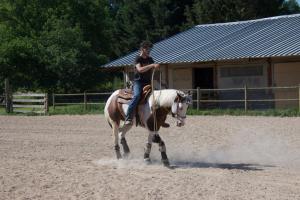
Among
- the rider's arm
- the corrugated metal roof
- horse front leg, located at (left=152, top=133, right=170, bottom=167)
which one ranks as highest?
the corrugated metal roof

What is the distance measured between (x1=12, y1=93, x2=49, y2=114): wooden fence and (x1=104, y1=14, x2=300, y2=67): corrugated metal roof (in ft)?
15.1

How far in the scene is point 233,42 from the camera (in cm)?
2886

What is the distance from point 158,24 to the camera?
156ft

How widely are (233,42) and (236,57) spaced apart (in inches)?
142

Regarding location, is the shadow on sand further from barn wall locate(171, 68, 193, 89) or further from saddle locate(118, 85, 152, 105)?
barn wall locate(171, 68, 193, 89)

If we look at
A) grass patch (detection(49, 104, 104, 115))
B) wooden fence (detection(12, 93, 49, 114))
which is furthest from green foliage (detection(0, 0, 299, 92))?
grass patch (detection(49, 104, 104, 115))

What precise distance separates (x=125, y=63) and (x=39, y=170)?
2190cm

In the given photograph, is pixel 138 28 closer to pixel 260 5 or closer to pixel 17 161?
pixel 260 5

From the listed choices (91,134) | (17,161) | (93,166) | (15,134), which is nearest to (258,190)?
(93,166)

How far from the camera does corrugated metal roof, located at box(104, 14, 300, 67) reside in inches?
1002

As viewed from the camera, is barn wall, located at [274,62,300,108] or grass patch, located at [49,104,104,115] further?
grass patch, located at [49,104,104,115]

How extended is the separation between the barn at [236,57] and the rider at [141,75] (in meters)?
15.0

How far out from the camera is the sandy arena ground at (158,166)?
23.4ft

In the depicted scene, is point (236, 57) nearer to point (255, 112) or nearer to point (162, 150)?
point (255, 112)
